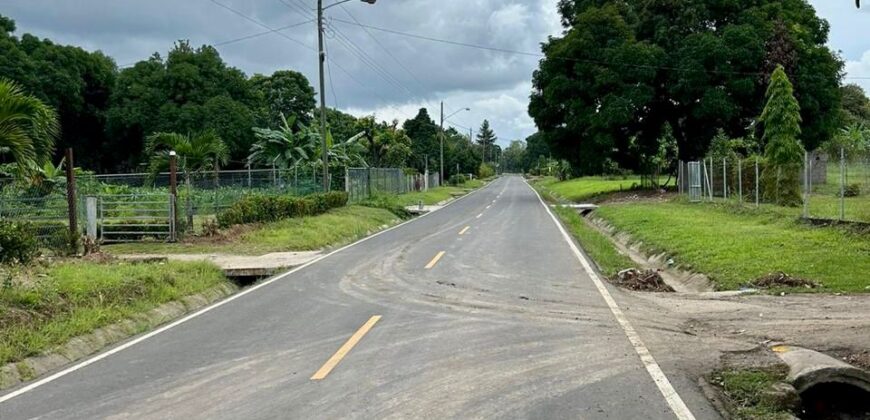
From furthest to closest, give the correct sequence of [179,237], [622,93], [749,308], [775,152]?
[622,93], [775,152], [179,237], [749,308]

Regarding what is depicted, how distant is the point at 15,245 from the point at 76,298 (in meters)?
2.15

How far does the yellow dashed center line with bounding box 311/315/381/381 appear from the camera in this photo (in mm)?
6804

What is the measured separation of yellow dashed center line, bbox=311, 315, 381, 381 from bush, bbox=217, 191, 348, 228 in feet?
40.6

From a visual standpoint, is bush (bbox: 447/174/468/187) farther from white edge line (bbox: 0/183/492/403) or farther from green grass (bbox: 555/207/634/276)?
white edge line (bbox: 0/183/492/403)

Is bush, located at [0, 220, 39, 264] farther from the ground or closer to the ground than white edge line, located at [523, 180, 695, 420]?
farther from the ground

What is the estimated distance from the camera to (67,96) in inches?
2235

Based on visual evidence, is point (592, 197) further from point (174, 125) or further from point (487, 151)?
point (487, 151)

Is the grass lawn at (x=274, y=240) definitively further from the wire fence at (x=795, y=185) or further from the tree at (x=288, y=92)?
the tree at (x=288, y=92)

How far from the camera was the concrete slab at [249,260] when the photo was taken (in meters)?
14.5

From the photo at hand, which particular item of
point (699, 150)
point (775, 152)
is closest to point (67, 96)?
point (699, 150)

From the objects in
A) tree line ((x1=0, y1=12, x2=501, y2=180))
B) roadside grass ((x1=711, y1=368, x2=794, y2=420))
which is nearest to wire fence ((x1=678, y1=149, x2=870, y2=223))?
roadside grass ((x1=711, y1=368, x2=794, y2=420))

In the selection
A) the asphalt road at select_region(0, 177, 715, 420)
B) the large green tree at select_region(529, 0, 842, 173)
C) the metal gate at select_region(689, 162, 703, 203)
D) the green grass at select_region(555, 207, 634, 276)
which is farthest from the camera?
the large green tree at select_region(529, 0, 842, 173)

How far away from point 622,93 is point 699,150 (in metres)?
5.98

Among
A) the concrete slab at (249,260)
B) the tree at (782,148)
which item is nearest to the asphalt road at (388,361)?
the concrete slab at (249,260)
